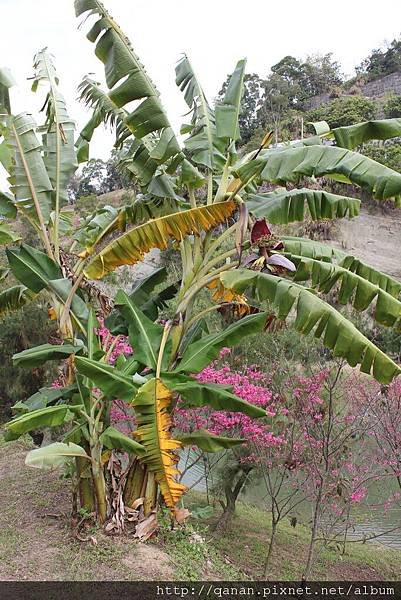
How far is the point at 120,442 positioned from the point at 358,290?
2.15 metres

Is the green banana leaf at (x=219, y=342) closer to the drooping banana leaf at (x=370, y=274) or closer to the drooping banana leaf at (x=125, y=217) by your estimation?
the drooping banana leaf at (x=370, y=274)

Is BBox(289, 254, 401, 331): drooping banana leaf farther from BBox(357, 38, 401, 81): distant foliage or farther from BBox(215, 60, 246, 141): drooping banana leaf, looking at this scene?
BBox(357, 38, 401, 81): distant foliage

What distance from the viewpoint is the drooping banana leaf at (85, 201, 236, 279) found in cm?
429

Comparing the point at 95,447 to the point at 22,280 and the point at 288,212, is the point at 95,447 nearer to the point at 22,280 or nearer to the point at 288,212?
the point at 22,280

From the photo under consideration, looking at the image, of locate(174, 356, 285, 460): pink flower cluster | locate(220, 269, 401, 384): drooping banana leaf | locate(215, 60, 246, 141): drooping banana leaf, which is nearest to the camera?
locate(220, 269, 401, 384): drooping banana leaf

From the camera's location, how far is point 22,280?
4938 mm

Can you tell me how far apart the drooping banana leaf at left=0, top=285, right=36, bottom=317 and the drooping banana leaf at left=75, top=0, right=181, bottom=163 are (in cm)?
224

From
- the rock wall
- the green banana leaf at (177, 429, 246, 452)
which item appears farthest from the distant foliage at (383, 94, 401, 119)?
the green banana leaf at (177, 429, 246, 452)

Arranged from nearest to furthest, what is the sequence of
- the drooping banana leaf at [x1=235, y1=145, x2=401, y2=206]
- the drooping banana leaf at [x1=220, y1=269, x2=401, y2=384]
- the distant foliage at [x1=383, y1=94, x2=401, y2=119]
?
1. the drooping banana leaf at [x1=220, y1=269, x2=401, y2=384]
2. the drooping banana leaf at [x1=235, y1=145, x2=401, y2=206]
3. the distant foliage at [x1=383, y1=94, x2=401, y2=119]

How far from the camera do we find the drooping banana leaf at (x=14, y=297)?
19.0ft

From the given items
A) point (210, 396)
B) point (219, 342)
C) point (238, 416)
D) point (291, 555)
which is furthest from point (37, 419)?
point (291, 555)

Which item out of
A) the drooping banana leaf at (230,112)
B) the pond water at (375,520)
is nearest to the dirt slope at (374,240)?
the pond water at (375,520)

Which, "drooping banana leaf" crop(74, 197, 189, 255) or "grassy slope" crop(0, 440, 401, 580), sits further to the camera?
"drooping banana leaf" crop(74, 197, 189, 255)

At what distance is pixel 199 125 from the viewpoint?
486 cm
